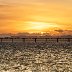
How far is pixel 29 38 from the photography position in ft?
287

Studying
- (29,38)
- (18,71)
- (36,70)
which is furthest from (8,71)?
(29,38)

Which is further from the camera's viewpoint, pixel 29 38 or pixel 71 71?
pixel 29 38

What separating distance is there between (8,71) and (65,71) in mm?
6098

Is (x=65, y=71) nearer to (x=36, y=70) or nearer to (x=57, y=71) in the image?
(x=57, y=71)

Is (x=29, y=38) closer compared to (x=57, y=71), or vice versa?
(x=57, y=71)

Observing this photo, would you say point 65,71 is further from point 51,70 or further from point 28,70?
point 28,70

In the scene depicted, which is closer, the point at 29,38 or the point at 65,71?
the point at 65,71

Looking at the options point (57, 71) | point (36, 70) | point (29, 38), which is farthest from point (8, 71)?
point (29, 38)

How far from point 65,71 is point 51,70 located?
1655 millimetres

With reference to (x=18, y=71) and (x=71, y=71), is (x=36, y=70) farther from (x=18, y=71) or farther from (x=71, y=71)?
(x=71, y=71)

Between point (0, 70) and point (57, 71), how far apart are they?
6198mm

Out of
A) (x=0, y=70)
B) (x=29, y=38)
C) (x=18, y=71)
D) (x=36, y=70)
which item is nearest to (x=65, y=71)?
(x=36, y=70)

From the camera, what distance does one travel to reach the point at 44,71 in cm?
2925

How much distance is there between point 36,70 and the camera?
2980cm
